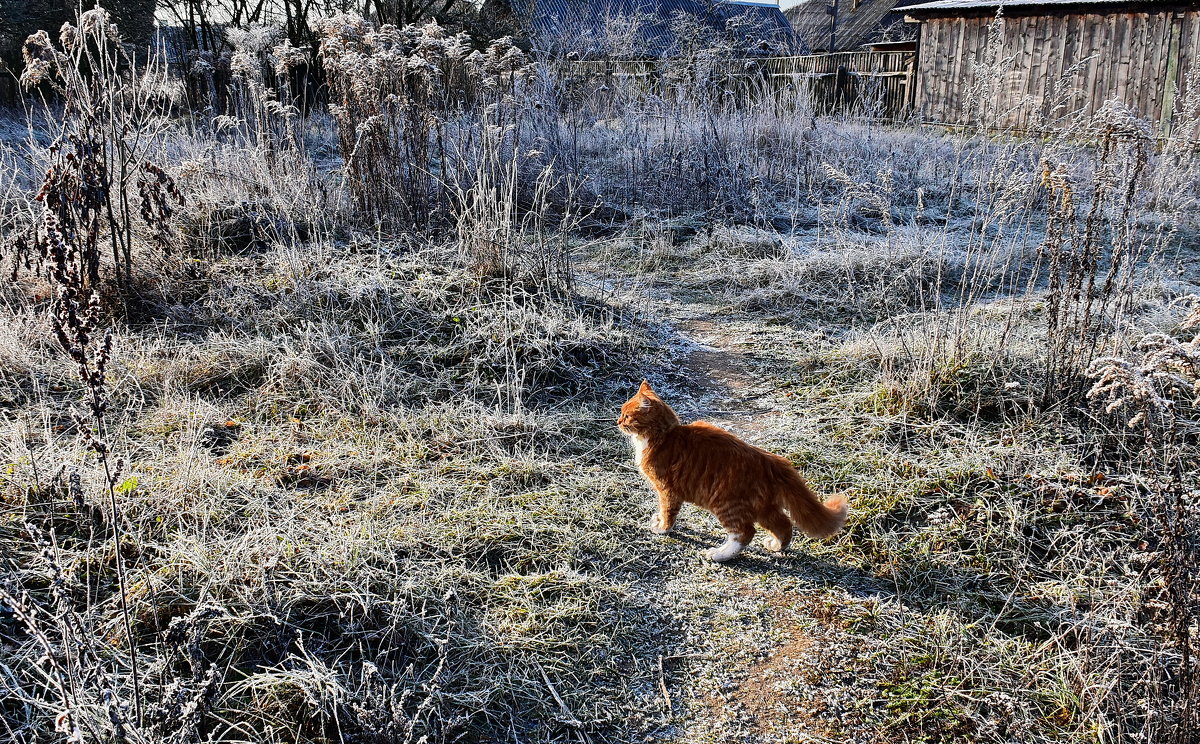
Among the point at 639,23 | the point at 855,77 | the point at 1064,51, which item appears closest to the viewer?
the point at 1064,51

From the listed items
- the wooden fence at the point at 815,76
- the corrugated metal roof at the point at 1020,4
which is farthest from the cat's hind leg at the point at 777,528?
the corrugated metal roof at the point at 1020,4

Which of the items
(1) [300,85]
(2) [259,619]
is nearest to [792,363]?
(2) [259,619]

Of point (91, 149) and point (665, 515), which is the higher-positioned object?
point (91, 149)

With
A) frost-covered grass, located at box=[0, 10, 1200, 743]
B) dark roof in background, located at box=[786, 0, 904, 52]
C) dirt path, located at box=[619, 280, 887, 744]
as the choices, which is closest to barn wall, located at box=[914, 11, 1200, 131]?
frost-covered grass, located at box=[0, 10, 1200, 743]

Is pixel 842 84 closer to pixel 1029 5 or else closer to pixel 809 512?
pixel 1029 5

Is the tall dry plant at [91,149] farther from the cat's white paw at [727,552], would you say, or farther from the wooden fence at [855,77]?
the wooden fence at [855,77]

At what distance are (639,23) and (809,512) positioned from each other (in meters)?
12.1

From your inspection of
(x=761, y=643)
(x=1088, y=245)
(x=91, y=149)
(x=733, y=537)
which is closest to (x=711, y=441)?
(x=733, y=537)

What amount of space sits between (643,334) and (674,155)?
12.6ft

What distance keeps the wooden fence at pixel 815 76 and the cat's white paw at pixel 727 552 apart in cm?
788

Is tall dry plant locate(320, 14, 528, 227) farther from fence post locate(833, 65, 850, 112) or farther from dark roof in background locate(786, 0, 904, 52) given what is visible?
dark roof in background locate(786, 0, 904, 52)

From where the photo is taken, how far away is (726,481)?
2758 millimetres

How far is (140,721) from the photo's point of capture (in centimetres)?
170

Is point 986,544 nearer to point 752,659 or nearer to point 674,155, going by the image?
point 752,659
